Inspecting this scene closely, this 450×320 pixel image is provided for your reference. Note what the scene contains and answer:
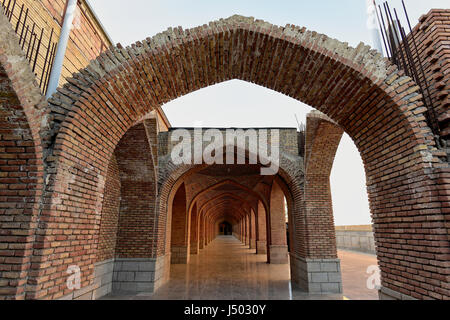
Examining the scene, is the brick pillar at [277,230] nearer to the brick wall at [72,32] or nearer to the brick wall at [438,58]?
the brick wall at [438,58]

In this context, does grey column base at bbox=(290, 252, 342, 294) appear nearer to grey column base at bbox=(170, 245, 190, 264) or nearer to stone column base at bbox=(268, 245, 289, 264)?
stone column base at bbox=(268, 245, 289, 264)

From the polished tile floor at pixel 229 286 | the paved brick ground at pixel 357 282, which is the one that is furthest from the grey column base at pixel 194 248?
the paved brick ground at pixel 357 282

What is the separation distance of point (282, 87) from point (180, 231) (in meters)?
10.3

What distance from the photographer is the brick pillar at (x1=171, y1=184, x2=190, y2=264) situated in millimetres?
12602

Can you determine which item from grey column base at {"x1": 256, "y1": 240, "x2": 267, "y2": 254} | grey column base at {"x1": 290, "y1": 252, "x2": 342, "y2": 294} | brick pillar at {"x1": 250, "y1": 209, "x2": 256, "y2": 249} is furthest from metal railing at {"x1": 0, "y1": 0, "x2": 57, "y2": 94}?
brick pillar at {"x1": 250, "y1": 209, "x2": 256, "y2": 249}

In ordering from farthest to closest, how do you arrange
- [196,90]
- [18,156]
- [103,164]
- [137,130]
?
[137,130], [196,90], [103,164], [18,156]

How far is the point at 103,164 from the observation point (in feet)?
13.0

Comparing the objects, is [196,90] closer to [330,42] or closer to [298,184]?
[330,42]

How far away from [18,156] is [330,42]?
166 inches

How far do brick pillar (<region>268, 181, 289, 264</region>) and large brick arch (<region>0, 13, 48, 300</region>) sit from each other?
34.6 feet

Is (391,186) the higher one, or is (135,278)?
(391,186)
